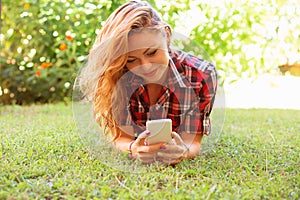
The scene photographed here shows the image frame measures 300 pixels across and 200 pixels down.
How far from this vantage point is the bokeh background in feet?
11.6

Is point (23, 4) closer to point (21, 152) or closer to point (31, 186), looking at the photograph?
point (21, 152)

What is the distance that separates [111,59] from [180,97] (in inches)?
11.7

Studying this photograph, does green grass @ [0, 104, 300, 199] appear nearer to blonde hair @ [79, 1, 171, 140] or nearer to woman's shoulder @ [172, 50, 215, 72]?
blonde hair @ [79, 1, 171, 140]

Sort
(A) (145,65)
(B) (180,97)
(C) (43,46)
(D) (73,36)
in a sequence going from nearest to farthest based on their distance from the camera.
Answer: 1. (A) (145,65)
2. (B) (180,97)
3. (D) (73,36)
4. (C) (43,46)

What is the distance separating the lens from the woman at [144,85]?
147cm

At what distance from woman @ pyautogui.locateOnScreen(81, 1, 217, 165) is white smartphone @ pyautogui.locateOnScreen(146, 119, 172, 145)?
15mm

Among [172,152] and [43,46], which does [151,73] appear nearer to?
[172,152]

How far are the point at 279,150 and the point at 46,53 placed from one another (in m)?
2.40

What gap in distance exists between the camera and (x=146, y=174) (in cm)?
137

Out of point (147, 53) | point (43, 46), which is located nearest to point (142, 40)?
point (147, 53)

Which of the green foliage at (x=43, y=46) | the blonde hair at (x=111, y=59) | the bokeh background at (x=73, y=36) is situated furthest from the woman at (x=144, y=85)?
the green foliage at (x=43, y=46)

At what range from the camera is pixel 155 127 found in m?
1.48

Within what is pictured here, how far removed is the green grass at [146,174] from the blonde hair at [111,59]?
0.58ft

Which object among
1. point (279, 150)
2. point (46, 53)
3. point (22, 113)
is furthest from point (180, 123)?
point (46, 53)
